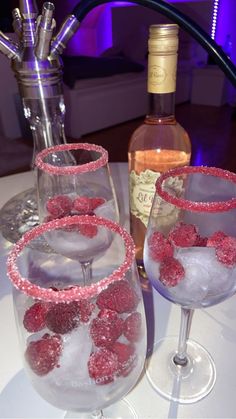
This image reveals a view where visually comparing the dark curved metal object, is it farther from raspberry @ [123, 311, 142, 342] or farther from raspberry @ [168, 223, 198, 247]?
raspberry @ [123, 311, 142, 342]

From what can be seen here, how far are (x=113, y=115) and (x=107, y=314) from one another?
112 inches

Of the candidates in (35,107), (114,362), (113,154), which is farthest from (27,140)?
(114,362)

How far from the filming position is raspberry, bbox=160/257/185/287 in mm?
362

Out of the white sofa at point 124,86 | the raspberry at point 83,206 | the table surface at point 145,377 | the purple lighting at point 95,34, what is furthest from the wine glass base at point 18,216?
the purple lighting at point 95,34

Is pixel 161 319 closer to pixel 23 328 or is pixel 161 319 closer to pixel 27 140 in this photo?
pixel 23 328

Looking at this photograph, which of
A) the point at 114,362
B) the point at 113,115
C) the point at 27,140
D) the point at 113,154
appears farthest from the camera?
the point at 113,115

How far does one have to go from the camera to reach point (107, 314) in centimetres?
30

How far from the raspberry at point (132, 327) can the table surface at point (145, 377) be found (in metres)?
0.13

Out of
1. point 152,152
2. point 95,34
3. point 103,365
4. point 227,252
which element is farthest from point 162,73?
point 95,34

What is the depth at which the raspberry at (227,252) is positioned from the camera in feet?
1.17

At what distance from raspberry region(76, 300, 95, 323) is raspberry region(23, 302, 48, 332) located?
3 centimetres

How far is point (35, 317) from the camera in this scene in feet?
0.98

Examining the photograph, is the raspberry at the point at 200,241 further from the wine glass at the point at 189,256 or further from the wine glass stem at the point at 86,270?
the wine glass stem at the point at 86,270

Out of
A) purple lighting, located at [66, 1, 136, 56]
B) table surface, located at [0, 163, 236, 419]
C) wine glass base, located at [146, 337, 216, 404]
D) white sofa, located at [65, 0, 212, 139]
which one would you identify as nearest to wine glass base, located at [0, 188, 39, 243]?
table surface, located at [0, 163, 236, 419]
